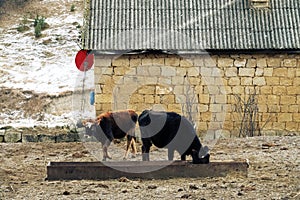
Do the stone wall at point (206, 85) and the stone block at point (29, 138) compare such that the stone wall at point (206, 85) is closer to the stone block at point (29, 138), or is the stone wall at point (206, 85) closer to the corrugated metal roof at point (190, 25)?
the corrugated metal roof at point (190, 25)

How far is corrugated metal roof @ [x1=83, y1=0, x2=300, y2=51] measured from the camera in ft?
55.0

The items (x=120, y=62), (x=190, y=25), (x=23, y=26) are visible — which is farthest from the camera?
(x=23, y=26)

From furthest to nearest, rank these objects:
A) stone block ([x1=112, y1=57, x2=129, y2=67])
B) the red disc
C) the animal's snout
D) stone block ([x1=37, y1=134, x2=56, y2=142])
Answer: the red disc → stone block ([x1=112, y1=57, x2=129, y2=67]) → stone block ([x1=37, y1=134, x2=56, y2=142]) → the animal's snout

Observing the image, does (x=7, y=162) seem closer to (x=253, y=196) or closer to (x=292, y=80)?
(x=253, y=196)

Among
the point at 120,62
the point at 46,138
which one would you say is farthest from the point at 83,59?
the point at 46,138

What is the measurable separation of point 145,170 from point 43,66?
20.4 meters

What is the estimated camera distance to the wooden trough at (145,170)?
35.6 feet

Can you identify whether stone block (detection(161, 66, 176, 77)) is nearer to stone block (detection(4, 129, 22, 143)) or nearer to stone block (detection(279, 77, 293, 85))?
stone block (detection(279, 77, 293, 85))

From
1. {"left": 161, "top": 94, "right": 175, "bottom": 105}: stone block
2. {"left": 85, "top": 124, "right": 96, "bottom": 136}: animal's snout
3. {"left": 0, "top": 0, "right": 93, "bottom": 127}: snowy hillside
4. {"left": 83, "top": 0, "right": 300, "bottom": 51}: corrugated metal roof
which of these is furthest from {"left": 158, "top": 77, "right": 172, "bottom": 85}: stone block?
{"left": 0, "top": 0, "right": 93, "bottom": 127}: snowy hillside

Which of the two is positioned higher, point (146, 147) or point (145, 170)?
point (146, 147)

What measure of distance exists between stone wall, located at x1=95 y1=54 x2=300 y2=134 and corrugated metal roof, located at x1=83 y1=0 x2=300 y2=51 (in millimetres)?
310

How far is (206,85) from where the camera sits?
16.8m

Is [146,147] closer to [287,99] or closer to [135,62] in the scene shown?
[135,62]

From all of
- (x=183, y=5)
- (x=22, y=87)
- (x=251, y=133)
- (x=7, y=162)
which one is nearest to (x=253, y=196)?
(x=7, y=162)
